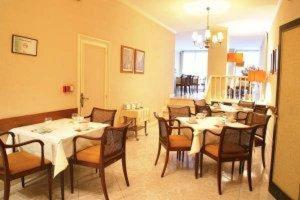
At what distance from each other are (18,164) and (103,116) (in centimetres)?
168

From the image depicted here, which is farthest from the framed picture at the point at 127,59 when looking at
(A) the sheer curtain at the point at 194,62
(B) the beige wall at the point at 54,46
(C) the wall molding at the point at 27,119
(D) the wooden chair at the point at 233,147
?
(A) the sheer curtain at the point at 194,62

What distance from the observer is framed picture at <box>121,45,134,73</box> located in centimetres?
555

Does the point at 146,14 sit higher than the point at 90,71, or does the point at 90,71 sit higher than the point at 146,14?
the point at 146,14

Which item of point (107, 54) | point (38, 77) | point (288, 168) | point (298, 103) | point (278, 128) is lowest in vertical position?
point (288, 168)

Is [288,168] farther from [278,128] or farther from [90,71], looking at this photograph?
[90,71]

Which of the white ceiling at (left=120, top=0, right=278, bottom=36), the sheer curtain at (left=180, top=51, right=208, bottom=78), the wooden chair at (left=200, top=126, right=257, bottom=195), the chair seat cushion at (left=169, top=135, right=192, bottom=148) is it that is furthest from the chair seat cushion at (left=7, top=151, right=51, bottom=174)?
the sheer curtain at (left=180, top=51, right=208, bottom=78)

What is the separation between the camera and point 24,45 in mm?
3264

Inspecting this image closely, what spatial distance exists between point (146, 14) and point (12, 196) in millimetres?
5082

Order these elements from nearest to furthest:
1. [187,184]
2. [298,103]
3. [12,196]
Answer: [298,103]
[12,196]
[187,184]

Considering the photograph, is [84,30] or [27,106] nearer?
[27,106]

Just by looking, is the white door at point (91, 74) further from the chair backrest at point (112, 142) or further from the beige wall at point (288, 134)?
the beige wall at point (288, 134)

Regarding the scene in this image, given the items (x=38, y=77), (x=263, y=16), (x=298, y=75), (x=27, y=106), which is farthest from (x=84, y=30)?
(x=263, y=16)

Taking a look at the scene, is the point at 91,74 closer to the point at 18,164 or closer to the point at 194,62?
the point at 18,164

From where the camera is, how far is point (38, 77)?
3.51 m
